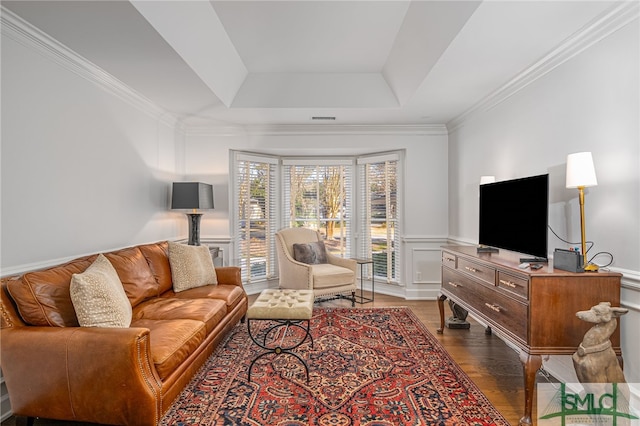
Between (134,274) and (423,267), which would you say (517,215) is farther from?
(134,274)

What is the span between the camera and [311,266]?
4449mm

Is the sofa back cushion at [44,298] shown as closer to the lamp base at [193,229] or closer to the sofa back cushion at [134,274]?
the sofa back cushion at [134,274]

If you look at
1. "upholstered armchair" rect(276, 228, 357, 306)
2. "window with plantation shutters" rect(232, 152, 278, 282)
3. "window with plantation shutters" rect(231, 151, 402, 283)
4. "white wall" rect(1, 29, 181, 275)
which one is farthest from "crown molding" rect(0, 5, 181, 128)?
"upholstered armchair" rect(276, 228, 357, 306)

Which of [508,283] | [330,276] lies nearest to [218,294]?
[330,276]

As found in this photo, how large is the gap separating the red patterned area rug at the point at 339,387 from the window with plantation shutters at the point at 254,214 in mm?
1869

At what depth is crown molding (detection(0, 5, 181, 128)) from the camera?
2260 mm

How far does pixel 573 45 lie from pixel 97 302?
3616 mm

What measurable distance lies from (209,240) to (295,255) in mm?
1301

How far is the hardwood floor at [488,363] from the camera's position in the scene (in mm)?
2312

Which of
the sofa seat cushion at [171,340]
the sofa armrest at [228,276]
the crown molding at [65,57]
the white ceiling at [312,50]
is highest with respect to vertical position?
the white ceiling at [312,50]

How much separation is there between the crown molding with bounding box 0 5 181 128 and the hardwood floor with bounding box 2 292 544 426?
97.0 inches

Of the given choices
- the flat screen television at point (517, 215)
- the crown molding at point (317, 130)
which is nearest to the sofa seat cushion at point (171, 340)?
the flat screen television at point (517, 215)

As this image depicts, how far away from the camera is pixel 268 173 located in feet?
18.2

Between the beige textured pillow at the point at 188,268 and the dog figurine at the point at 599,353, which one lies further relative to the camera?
the beige textured pillow at the point at 188,268
